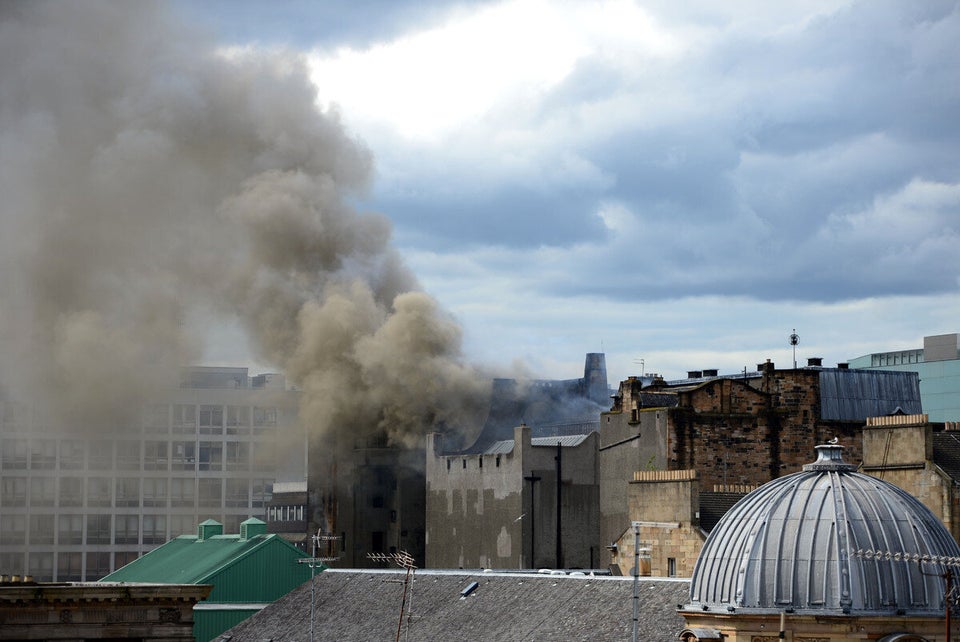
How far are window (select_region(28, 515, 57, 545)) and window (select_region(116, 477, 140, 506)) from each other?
5898mm

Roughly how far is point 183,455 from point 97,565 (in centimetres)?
1016

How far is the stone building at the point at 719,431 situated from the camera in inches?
3110

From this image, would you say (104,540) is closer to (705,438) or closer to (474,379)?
(474,379)

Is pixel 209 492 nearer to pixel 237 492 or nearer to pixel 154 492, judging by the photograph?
pixel 237 492

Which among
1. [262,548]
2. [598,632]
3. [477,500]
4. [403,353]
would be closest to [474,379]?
[403,353]

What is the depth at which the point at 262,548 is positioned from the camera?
3187 inches

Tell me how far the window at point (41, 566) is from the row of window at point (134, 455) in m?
6.19

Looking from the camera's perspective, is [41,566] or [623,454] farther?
[41,566]

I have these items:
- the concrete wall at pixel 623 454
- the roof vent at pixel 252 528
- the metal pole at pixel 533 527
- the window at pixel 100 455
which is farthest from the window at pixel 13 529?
the concrete wall at pixel 623 454

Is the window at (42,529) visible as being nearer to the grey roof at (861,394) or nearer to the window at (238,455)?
the window at (238,455)

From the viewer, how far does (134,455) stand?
116m

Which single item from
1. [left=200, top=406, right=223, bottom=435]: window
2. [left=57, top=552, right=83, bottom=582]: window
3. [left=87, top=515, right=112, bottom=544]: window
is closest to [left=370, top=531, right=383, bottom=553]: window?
[left=200, top=406, right=223, bottom=435]: window

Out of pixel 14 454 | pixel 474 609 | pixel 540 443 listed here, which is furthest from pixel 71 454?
pixel 474 609

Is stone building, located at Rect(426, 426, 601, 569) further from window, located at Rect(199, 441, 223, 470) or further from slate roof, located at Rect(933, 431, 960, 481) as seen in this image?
window, located at Rect(199, 441, 223, 470)
